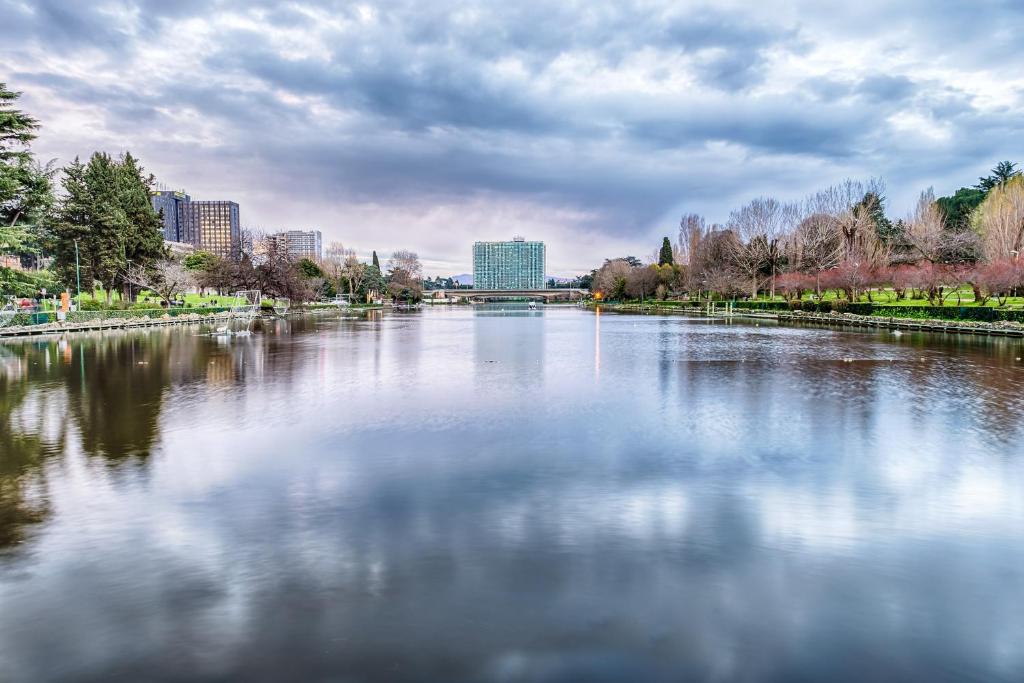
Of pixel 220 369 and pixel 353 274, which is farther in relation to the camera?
pixel 353 274

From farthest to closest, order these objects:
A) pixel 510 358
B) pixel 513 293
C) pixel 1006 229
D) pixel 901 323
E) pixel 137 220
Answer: pixel 513 293 < pixel 137 220 < pixel 1006 229 < pixel 901 323 < pixel 510 358

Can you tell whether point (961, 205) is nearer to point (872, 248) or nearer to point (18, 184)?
point (872, 248)

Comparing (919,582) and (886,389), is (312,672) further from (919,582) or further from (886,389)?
(886,389)

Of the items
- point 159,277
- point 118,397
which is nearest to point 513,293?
point 159,277

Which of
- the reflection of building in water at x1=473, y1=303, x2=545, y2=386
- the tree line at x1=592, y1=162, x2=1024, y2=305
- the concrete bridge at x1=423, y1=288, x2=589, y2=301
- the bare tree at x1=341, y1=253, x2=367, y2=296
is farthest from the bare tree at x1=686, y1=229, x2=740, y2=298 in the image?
the concrete bridge at x1=423, y1=288, x2=589, y2=301

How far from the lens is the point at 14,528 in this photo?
22.0 ft

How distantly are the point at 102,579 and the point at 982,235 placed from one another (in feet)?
226

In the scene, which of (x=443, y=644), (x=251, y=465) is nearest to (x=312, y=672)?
(x=443, y=644)

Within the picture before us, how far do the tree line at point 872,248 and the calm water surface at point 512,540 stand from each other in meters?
41.4

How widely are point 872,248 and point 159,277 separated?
7261 cm

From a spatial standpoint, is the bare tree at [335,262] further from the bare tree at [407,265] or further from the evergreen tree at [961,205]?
the evergreen tree at [961,205]

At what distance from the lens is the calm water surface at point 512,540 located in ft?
14.6

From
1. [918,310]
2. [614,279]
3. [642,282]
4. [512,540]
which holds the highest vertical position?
[614,279]

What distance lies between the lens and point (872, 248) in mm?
67625
